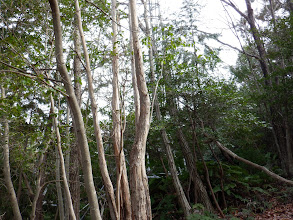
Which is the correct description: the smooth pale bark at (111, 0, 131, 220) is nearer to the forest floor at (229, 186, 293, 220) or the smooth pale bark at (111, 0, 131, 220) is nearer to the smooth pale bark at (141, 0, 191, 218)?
the smooth pale bark at (141, 0, 191, 218)

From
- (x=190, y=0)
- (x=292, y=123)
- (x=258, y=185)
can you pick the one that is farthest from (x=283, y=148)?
(x=190, y=0)

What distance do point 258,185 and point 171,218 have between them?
3.09 m

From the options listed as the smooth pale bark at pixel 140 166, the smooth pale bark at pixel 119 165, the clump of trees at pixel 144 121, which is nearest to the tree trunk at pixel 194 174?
the clump of trees at pixel 144 121

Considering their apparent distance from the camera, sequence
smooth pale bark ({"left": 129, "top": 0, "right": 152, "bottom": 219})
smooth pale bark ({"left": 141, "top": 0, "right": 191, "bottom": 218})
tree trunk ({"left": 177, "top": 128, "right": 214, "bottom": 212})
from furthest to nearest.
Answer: tree trunk ({"left": 177, "top": 128, "right": 214, "bottom": 212}) < smooth pale bark ({"left": 141, "top": 0, "right": 191, "bottom": 218}) < smooth pale bark ({"left": 129, "top": 0, "right": 152, "bottom": 219})

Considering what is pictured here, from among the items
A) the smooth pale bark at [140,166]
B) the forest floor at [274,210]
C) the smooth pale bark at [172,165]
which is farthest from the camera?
the smooth pale bark at [172,165]

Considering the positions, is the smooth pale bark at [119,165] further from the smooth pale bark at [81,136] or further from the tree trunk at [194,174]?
the tree trunk at [194,174]

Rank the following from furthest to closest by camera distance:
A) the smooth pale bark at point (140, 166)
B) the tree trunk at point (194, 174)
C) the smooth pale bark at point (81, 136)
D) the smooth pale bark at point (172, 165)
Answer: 1. the tree trunk at point (194, 174)
2. the smooth pale bark at point (172, 165)
3. the smooth pale bark at point (140, 166)
4. the smooth pale bark at point (81, 136)

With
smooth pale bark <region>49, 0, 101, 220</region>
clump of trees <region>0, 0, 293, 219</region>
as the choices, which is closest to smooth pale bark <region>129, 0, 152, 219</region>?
clump of trees <region>0, 0, 293, 219</region>

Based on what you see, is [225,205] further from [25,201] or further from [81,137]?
[25,201]

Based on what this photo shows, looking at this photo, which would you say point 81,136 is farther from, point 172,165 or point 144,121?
point 172,165

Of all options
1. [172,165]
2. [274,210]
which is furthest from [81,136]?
[274,210]

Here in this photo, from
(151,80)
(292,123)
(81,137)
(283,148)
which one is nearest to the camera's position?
(81,137)

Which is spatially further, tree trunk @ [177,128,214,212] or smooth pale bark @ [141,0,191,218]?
tree trunk @ [177,128,214,212]

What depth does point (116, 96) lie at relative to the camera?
5.74m
